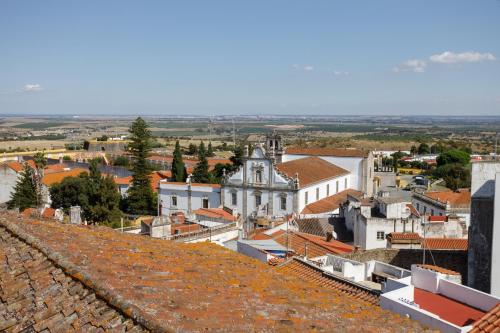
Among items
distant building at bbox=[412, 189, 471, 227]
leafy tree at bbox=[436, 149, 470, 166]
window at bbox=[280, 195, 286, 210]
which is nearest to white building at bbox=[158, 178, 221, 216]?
window at bbox=[280, 195, 286, 210]

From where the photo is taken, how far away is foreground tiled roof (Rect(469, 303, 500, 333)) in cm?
567

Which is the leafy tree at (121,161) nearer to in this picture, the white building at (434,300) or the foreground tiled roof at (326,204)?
the foreground tiled roof at (326,204)

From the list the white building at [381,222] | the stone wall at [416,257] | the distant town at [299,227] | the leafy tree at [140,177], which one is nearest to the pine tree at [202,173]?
the distant town at [299,227]

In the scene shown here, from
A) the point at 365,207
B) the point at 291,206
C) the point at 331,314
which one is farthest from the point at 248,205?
the point at 331,314

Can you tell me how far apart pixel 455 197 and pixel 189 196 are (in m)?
19.4

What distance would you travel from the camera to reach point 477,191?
14414 millimetres

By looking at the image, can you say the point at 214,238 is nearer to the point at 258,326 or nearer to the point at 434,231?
the point at 434,231

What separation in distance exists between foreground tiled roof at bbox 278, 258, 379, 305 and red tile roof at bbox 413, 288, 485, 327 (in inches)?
35.2

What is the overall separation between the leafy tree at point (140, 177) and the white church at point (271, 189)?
1.88 metres

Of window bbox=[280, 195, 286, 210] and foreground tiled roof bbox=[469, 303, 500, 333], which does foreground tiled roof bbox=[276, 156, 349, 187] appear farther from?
foreground tiled roof bbox=[469, 303, 500, 333]

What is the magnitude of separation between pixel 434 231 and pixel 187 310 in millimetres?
19716

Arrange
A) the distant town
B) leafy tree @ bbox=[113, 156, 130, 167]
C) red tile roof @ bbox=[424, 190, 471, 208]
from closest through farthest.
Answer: the distant town
red tile roof @ bbox=[424, 190, 471, 208]
leafy tree @ bbox=[113, 156, 130, 167]

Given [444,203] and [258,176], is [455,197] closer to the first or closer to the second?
[444,203]

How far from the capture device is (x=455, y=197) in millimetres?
33125
